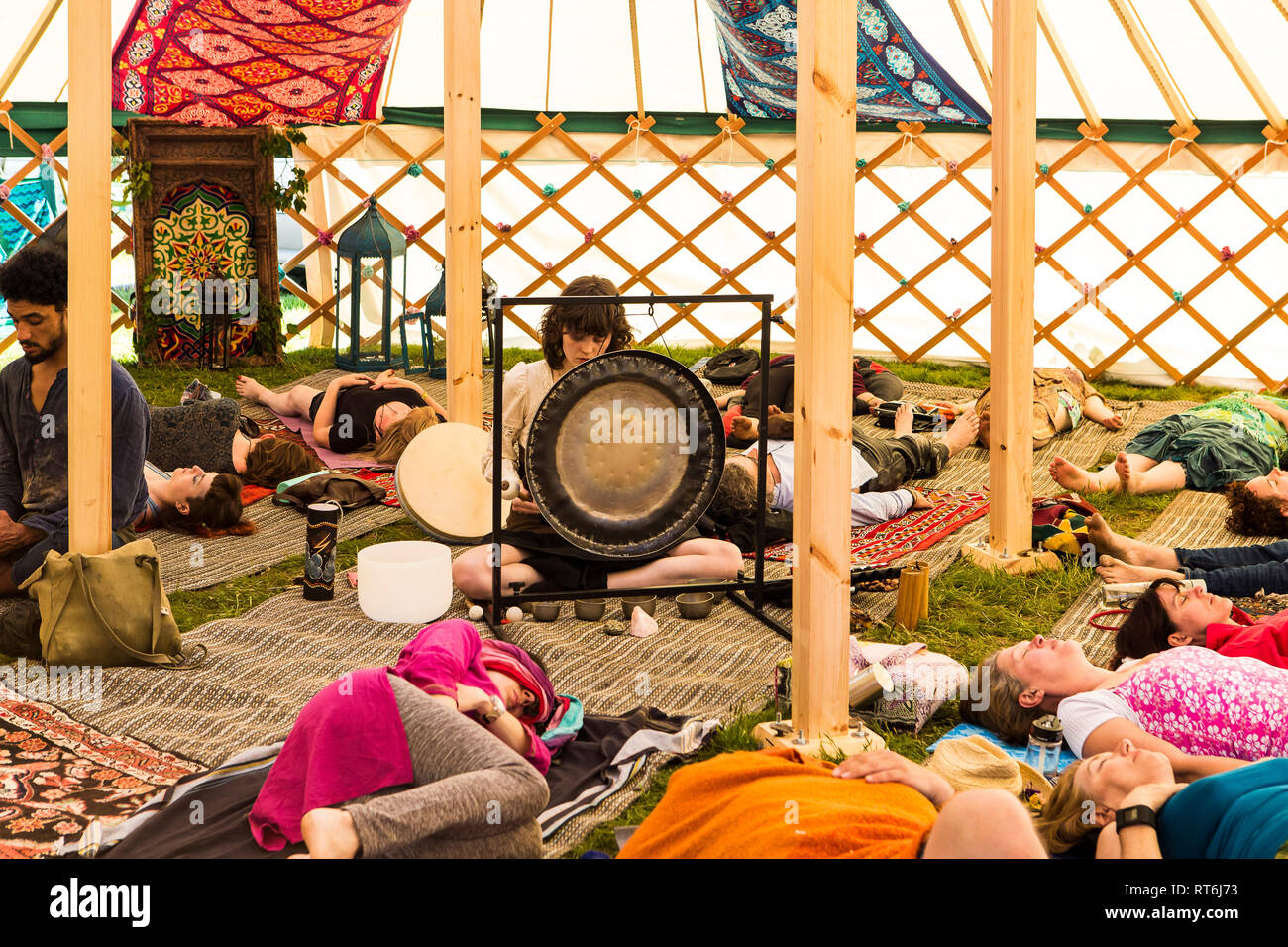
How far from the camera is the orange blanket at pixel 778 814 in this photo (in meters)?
1.38

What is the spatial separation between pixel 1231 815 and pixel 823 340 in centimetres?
84

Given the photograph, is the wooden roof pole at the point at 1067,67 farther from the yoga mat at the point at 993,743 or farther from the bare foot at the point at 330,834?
the bare foot at the point at 330,834

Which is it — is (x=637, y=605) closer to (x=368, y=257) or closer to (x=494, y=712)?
(x=494, y=712)

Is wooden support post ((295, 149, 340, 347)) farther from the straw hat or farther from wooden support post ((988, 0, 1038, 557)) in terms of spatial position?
the straw hat

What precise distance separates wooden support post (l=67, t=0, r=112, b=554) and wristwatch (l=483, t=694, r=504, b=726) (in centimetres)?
94

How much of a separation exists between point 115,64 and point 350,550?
221 cm

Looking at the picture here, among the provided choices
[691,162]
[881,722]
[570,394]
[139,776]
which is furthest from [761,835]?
[691,162]

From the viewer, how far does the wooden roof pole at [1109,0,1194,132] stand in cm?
439

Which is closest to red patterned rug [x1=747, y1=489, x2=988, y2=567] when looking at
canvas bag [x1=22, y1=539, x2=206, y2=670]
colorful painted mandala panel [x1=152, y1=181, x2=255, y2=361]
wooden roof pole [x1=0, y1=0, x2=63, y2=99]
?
canvas bag [x1=22, y1=539, x2=206, y2=670]

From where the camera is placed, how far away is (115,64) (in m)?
4.22

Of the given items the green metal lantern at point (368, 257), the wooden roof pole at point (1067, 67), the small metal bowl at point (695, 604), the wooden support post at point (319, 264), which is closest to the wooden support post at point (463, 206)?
the small metal bowl at point (695, 604)

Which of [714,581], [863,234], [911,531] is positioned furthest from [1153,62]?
[714,581]

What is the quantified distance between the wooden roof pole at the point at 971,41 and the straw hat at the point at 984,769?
3239 millimetres

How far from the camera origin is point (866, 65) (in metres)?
4.54
